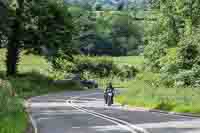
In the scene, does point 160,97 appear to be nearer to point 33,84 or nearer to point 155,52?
point 155,52

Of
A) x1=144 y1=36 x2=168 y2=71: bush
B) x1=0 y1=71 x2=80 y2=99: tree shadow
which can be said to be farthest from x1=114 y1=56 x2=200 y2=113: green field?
x1=144 y1=36 x2=168 y2=71: bush

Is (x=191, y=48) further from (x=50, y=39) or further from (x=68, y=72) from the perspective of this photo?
(x=68, y=72)

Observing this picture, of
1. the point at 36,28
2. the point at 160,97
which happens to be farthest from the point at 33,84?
the point at 160,97

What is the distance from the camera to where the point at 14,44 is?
228 feet

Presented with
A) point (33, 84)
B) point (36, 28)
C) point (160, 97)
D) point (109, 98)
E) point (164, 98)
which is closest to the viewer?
point (164, 98)

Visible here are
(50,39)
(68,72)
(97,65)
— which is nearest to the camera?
(50,39)

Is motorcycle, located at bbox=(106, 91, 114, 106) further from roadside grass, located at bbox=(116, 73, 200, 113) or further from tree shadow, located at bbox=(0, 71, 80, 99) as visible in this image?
tree shadow, located at bbox=(0, 71, 80, 99)

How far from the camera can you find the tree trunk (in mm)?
69375

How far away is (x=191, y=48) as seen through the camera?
47719 millimetres

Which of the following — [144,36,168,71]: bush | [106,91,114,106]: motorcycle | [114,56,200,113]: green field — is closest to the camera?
[114,56,200,113]: green field

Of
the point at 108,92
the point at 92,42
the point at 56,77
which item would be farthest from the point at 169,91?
the point at 92,42

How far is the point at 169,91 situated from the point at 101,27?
507 feet

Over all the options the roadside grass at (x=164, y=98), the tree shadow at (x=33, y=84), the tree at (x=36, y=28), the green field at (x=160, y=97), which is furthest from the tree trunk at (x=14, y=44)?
the roadside grass at (x=164, y=98)

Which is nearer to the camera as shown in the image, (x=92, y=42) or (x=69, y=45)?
(x=69, y=45)
